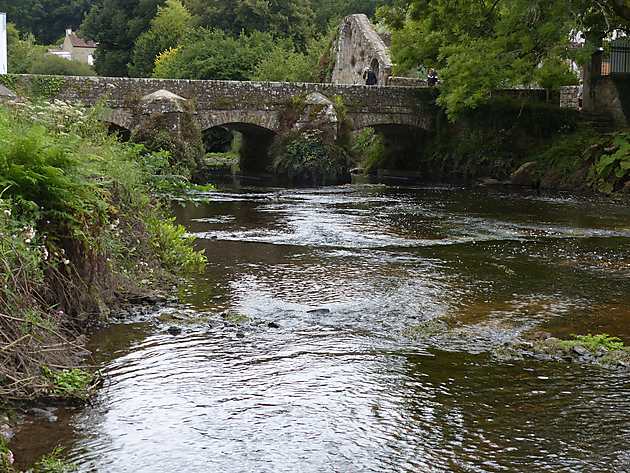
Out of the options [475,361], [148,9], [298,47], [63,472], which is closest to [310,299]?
[475,361]

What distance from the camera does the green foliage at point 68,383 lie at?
7.01 metres

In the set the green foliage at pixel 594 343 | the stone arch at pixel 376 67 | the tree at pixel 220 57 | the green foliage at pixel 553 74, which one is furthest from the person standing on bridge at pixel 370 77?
the green foliage at pixel 594 343

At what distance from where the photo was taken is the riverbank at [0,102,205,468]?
7.14 meters

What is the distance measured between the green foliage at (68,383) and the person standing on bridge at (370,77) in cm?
3395

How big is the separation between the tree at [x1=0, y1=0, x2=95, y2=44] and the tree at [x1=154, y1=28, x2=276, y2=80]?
4451cm

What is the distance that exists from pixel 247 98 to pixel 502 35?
8062 mm

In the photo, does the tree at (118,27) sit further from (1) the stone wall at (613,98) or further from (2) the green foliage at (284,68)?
(1) the stone wall at (613,98)

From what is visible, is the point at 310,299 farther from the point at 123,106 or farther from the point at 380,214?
the point at 123,106

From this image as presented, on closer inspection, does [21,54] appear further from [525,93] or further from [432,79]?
[525,93]

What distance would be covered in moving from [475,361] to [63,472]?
13.2ft

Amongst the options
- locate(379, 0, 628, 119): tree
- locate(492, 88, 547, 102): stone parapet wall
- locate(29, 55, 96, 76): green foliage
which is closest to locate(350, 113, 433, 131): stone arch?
locate(492, 88, 547, 102): stone parapet wall

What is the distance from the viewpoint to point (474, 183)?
98.5 ft

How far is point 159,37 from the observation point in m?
59.3

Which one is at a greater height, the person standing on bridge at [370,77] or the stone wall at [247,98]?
the person standing on bridge at [370,77]
